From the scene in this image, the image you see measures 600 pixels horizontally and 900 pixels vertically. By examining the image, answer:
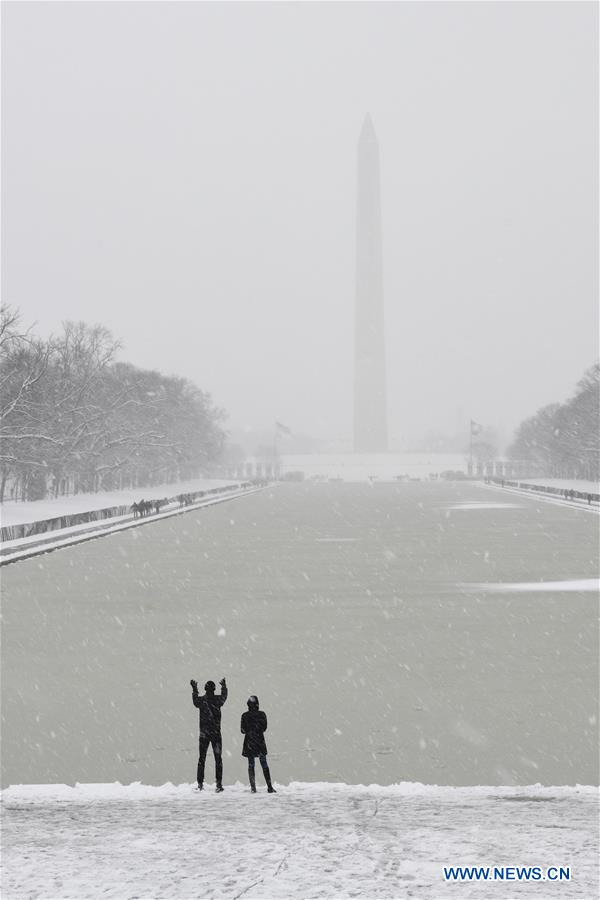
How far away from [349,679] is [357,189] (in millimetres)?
126812

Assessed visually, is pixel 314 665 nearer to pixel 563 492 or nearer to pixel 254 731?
pixel 254 731

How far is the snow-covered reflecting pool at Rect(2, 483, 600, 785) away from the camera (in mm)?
9492

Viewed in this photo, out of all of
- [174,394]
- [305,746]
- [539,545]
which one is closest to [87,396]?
[174,394]

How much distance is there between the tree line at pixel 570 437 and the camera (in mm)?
108625

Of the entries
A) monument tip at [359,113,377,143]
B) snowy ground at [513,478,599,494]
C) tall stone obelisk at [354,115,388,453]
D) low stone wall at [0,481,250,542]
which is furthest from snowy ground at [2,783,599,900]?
monument tip at [359,113,377,143]

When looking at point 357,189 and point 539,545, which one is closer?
point 539,545

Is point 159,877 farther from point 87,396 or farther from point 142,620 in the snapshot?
point 87,396

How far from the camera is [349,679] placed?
12930 mm

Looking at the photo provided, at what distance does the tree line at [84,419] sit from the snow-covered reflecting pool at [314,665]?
28.2m

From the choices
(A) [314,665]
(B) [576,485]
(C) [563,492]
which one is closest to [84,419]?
(C) [563,492]

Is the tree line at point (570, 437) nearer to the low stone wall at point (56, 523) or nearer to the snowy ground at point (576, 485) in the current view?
the snowy ground at point (576, 485)

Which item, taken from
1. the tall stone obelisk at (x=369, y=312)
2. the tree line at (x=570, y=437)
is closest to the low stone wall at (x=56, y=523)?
the tree line at (x=570, y=437)

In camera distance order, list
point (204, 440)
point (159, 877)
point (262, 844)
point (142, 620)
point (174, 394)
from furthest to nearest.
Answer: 1. point (204, 440)
2. point (174, 394)
3. point (142, 620)
4. point (262, 844)
5. point (159, 877)

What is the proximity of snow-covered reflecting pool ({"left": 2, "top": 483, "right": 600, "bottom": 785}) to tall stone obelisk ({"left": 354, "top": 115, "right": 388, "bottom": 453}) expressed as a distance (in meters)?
98.7
